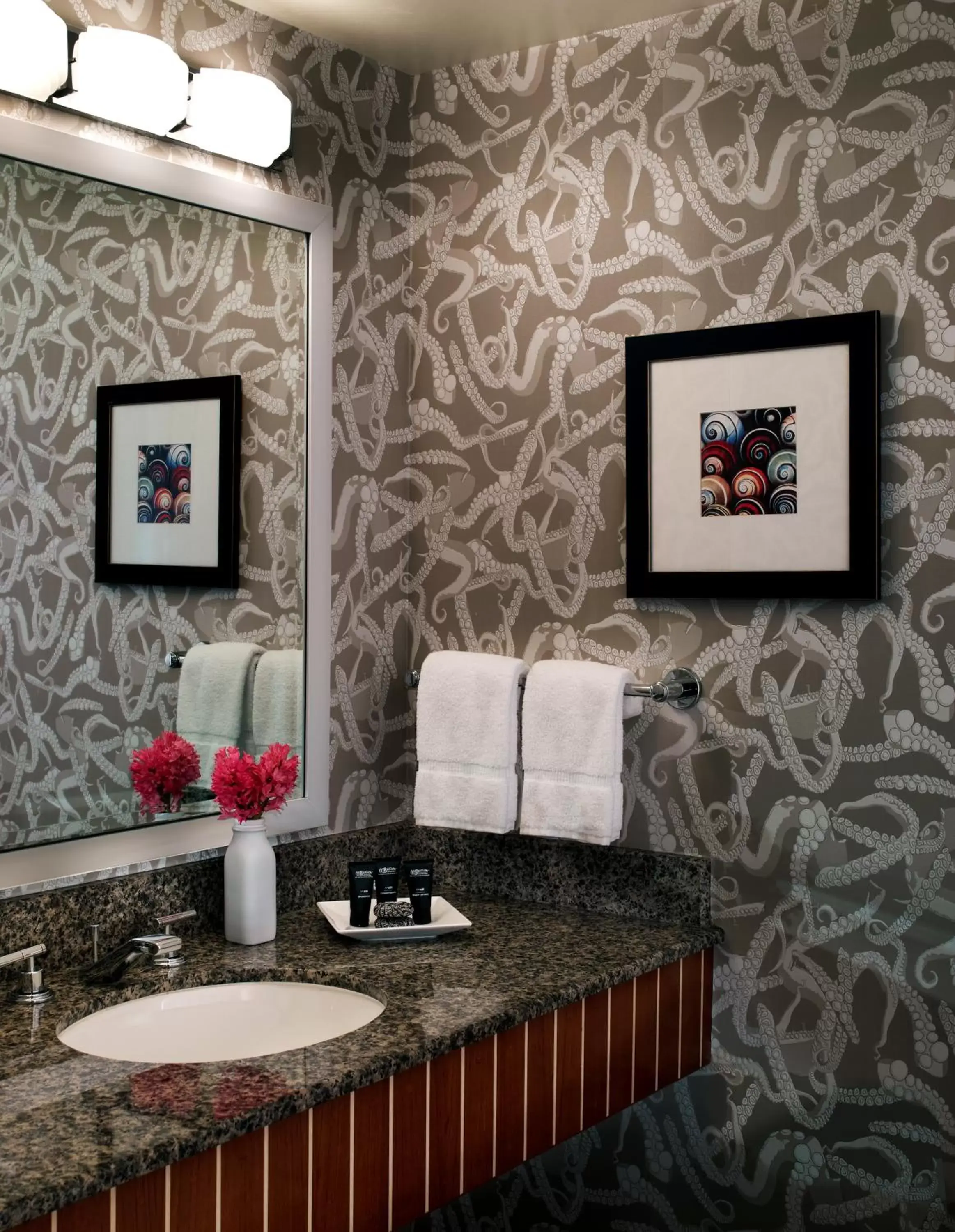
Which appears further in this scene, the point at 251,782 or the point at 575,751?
the point at 575,751

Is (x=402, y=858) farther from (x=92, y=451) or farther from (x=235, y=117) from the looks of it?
(x=235, y=117)

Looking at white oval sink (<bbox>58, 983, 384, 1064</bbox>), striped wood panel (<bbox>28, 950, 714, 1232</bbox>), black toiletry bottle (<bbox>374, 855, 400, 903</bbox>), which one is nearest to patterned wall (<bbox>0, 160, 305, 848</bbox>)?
white oval sink (<bbox>58, 983, 384, 1064</bbox>)

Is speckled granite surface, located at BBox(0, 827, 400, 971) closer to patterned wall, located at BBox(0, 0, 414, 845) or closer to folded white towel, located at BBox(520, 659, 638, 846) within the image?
patterned wall, located at BBox(0, 0, 414, 845)

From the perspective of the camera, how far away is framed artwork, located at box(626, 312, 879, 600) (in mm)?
2084

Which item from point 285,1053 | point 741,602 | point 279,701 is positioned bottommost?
point 285,1053

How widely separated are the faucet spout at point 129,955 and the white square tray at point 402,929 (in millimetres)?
271

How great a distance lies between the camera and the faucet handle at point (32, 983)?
178 centimetres

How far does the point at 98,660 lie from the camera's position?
2.01 m

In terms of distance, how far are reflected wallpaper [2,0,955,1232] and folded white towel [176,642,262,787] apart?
10.1 inches

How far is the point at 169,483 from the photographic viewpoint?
2115 millimetres

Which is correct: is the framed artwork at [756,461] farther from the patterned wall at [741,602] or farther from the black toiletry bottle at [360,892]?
the black toiletry bottle at [360,892]

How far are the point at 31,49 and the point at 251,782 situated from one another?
3.70 ft

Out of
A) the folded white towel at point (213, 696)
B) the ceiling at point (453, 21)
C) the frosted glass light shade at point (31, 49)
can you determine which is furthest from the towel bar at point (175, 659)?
the ceiling at point (453, 21)

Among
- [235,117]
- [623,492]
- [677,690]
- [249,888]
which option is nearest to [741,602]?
[677,690]
